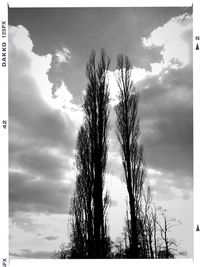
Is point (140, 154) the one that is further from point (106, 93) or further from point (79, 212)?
point (79, 212)

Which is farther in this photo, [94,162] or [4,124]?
[94,162]

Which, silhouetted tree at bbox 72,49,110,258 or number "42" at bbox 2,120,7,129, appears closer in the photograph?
number "42" at bbox 2,120,7,129

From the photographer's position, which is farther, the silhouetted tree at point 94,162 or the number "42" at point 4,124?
the silhouetted tree at point 94,162

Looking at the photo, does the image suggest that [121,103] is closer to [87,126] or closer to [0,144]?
[87,126]

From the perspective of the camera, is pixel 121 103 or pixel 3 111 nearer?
pixel 3 111

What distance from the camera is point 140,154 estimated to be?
22.0 feet
